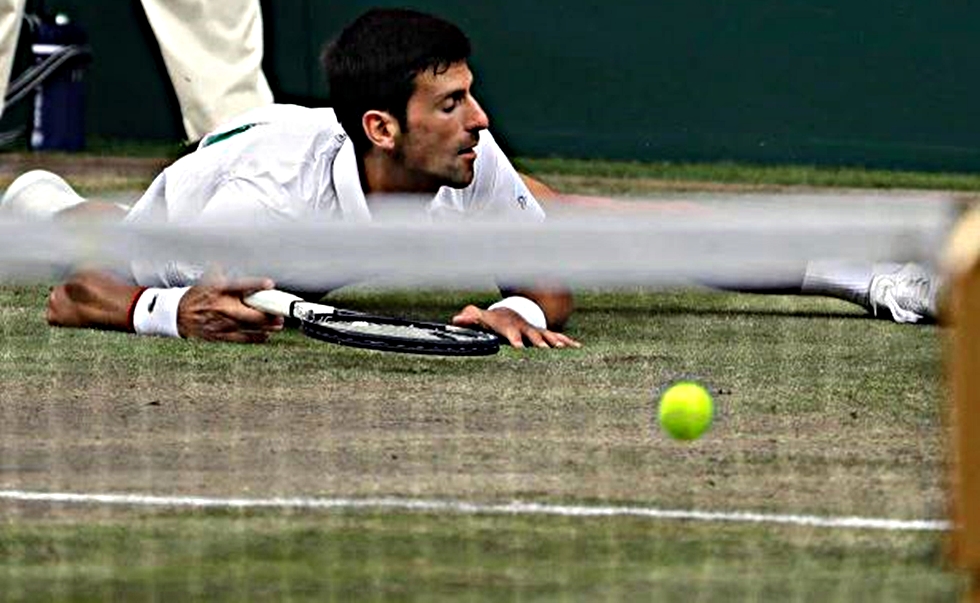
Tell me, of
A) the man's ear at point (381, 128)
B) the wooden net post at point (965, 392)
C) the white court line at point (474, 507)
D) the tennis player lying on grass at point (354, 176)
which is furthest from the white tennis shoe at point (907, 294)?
the wooden net post at point (965, 392)

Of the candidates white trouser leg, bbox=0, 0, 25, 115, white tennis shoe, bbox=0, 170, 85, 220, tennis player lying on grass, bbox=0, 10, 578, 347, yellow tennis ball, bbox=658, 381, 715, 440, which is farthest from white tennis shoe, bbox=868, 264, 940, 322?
white trouser leg, bbox=0, 0, 25, 115

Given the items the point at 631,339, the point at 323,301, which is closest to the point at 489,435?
the point at 631,339

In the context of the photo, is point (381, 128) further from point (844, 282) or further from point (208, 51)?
point (208, 51)

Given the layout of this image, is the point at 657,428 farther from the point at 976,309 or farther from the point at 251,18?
the point at 251,18

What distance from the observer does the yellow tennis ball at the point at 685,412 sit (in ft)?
17.6

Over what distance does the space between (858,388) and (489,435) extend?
1104 mm

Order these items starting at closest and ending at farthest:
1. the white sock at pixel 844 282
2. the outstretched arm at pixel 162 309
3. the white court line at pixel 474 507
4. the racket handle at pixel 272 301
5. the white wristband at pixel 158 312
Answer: the white court line at pixel 474 507
the racket handle at pixel 272 301
the outstretched arm at pixel 162 309
the white wristband at pixel 158 312
the white sock at pixel 844 282

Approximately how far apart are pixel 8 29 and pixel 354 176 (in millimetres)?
4606

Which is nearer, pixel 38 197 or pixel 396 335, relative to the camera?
pixel 396 335

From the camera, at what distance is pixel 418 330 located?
255 inches

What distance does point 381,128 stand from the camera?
682 cm

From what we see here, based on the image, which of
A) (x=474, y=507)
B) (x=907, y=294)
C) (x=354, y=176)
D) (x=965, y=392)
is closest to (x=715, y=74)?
(x=907, y=294)

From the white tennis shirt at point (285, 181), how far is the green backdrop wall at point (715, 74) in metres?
4.95

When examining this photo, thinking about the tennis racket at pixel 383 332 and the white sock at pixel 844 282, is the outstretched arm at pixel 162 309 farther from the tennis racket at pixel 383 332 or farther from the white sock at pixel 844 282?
the white sock at pixel 844 282
